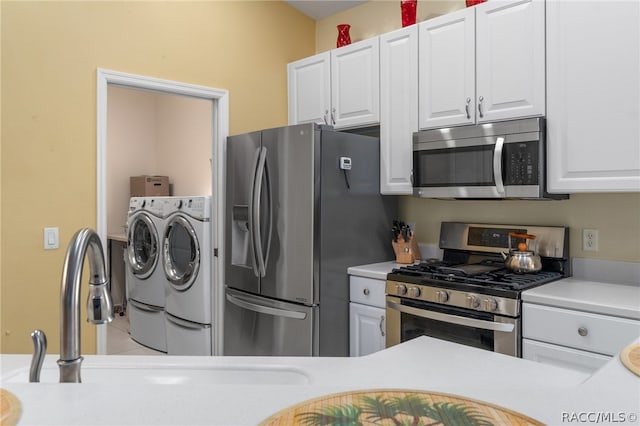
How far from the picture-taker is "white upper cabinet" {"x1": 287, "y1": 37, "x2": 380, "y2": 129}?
3.23 metres

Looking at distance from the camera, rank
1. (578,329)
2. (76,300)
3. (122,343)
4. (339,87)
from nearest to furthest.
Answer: (76,300), (578,329), (339,87), (122,343)

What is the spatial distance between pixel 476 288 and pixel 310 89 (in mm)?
1965

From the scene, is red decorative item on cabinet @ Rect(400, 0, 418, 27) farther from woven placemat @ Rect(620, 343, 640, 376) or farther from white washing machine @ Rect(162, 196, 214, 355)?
woven placemat @ Rect(620, 343, 640, 376)

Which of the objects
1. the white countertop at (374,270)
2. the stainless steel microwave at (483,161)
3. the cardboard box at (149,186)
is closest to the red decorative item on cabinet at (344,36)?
the stainless steel microwave at (483,161)

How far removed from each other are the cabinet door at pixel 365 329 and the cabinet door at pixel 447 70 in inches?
44.2

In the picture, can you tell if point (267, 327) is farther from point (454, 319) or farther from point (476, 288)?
point (476, 288)

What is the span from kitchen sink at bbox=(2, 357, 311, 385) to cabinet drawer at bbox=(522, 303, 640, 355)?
4.71 feet

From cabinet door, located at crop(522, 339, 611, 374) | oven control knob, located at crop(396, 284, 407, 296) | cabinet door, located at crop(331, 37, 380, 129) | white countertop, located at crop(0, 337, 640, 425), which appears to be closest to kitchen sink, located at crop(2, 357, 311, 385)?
white countertop, located at crop(0, 337, 640, 425)

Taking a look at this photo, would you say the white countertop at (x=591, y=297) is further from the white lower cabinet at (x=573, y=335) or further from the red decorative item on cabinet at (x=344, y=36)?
the red decorative item on cabinet at (x=344, y=36)

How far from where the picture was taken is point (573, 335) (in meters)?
2.07

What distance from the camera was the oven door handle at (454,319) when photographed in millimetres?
2252

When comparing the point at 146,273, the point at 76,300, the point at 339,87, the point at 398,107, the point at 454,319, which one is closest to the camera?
the point at 76,300

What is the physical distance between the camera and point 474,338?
2387mm

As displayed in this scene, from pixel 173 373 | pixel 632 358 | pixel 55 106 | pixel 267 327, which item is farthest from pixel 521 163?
pixel 55 106
